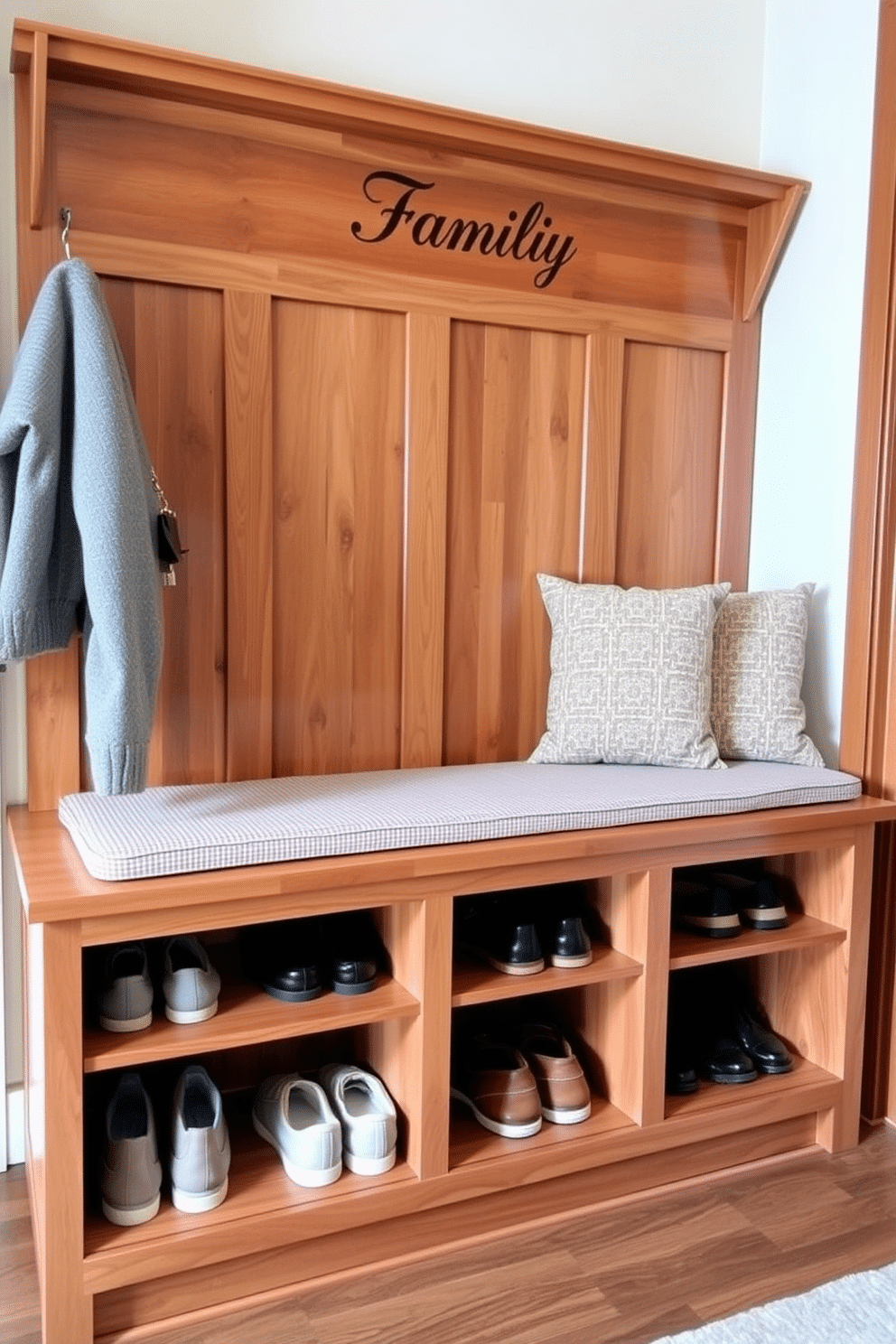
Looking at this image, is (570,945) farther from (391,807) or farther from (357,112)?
(357,112)

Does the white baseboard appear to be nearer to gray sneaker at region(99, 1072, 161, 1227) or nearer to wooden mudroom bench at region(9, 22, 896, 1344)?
wooden mudroom bench at region(9, 22, 896, 1344)

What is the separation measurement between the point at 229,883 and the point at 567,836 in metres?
0.53

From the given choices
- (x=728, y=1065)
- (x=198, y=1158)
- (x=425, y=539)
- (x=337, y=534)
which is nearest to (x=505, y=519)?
(x=425, y=539)

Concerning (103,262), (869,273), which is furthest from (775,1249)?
(103,262)

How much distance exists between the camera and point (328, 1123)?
1604 mm

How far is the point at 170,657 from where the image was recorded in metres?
1.83

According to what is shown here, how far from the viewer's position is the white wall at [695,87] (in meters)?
1.83

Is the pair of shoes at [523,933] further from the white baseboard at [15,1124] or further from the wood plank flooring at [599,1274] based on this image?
the white baseboard at [15,1124]

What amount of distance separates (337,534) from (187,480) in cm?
28

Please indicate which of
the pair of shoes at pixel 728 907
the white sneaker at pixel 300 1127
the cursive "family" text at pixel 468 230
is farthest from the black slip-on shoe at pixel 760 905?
the cursive "family" text at pixel 468 230

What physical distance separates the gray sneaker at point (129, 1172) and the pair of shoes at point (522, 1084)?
53cm

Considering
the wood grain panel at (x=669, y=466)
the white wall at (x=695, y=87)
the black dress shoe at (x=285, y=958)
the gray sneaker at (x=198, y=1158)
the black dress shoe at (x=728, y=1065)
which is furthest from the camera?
the wood grain panel at (x=669, y=466)

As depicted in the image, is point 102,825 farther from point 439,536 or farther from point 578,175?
point 578,175

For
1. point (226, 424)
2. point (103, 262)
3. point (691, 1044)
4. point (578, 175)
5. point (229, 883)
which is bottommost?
point (691, 1044)
